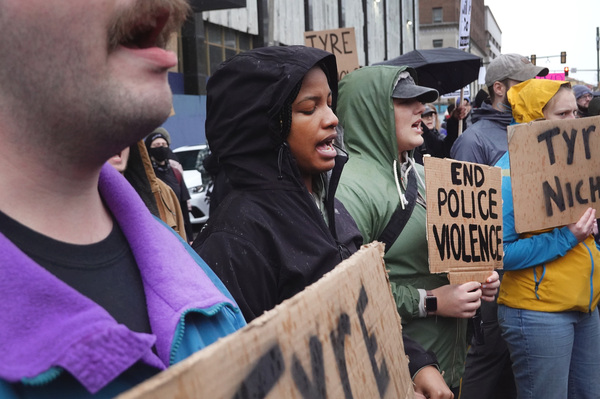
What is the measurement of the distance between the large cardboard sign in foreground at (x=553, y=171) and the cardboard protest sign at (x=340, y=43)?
15.6 ft

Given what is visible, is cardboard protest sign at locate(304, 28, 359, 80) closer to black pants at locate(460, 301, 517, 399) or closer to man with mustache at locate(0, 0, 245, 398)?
black pants at locate(460, 301, 517, 399)

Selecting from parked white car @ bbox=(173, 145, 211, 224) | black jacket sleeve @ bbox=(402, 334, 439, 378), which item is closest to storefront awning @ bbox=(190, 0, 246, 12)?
parked white car @ bbox=(173, 145, 211, 224)

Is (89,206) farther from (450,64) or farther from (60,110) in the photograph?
(450,64)

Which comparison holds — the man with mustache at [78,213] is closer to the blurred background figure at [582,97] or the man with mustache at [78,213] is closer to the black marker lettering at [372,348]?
the black marker lettering at [372,348]

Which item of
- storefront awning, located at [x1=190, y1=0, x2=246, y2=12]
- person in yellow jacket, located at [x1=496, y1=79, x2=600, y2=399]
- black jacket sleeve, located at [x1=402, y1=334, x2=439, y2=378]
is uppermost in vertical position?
storefront awning, located at [x1=190, y1=0, x2=246, y2=12]

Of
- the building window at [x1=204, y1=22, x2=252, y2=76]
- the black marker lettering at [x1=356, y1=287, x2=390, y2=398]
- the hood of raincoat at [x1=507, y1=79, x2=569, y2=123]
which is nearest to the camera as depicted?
the black marker lettering at [x1=356, y1=287, x2=390, y2=398]

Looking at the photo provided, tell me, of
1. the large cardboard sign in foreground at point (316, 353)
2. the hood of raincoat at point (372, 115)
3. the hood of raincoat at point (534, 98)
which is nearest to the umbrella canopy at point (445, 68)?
the hood of raincoat at point (534, 98)

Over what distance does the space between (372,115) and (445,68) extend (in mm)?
Answer: 4454

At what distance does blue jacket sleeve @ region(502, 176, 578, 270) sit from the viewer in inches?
127

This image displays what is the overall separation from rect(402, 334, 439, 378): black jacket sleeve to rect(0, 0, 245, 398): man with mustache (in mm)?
1114

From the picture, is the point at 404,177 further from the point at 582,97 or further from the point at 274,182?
the point at 582,97

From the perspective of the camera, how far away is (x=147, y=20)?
1.08m

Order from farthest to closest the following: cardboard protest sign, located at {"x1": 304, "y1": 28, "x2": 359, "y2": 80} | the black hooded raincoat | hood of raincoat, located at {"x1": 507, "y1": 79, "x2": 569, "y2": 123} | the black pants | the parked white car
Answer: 1. the parked white car
2. cardboard protest sign, located at {"x1": 304, "y1": 28, "x2": 359, "y2": 80}
3. the black pants
4. hood of raincoat, located at {"x1": 507, "y1": 79, "x2": 569, "y2": 123}
5. the black hooded raincoat

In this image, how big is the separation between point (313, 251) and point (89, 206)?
2.98ft
